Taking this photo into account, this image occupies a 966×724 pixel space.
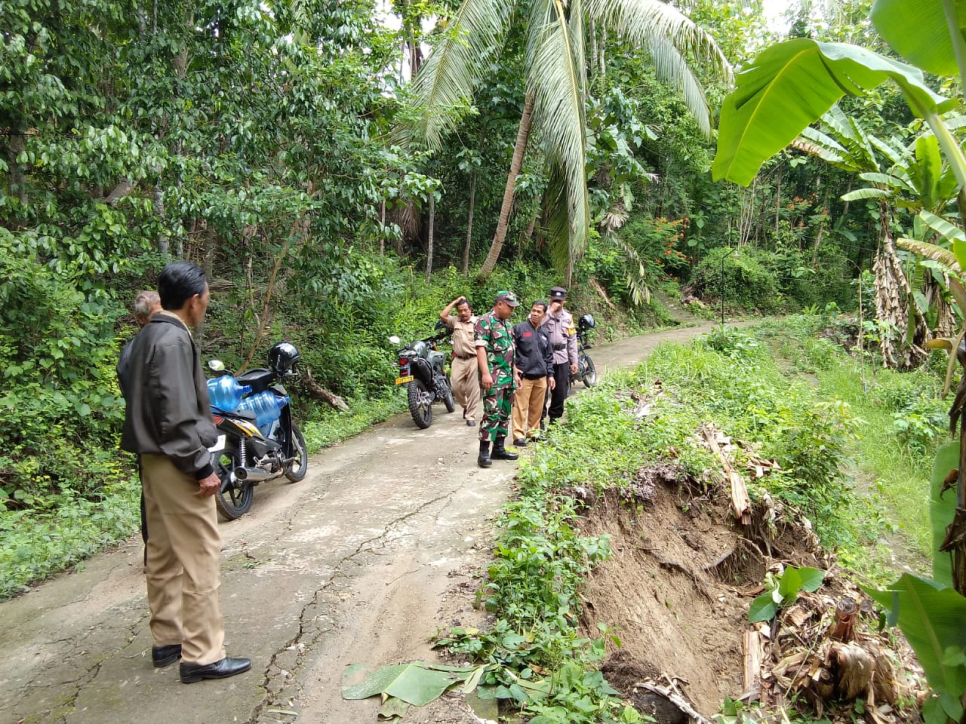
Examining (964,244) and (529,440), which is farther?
(529,440)

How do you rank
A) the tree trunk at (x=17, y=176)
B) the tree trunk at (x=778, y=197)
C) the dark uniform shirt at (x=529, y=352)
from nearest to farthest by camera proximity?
Result: 1. the tree trunk at (x=17, y=176)
2. the dark uniform shirt at (x=529, y=352)
3. the tree trunk at (x=778, y=197)

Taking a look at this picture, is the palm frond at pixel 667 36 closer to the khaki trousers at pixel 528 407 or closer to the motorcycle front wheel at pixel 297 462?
the khaki trousers at pixel 528 407

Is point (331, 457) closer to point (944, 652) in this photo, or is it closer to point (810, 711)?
point (810, 711)

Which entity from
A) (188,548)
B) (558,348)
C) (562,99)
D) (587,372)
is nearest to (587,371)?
(587,372)

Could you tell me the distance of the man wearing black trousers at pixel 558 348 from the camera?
7895 millimetres

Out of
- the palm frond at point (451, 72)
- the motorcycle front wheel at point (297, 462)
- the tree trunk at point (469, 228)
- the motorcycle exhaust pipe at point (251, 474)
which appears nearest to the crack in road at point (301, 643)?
the motorcycle exhaust pipe at point (251, 474)

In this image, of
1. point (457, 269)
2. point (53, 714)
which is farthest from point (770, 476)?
point (457, 269)

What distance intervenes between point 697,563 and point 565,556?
201 cm

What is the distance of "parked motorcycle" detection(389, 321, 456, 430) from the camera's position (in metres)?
8.45

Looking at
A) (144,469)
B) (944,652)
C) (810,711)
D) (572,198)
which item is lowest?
(810,711)

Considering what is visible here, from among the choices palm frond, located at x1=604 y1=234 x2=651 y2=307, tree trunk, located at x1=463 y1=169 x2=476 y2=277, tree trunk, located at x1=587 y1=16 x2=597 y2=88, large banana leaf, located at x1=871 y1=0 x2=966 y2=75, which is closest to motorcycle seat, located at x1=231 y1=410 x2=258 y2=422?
large banana leaf, located at x1=871 y1=0 x2=966 y2=75

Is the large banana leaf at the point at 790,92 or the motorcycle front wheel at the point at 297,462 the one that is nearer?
the large banana leaf at the point at 790,92

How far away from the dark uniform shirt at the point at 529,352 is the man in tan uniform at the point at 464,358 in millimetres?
1286

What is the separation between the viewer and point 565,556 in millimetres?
4344
